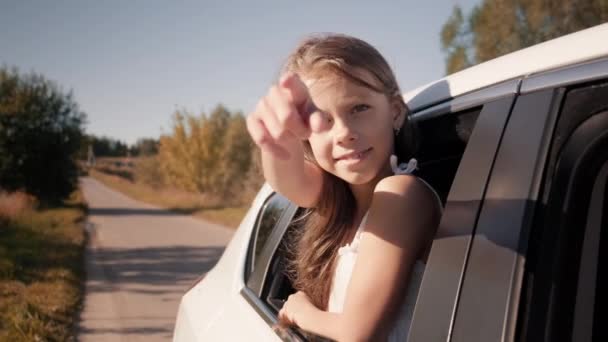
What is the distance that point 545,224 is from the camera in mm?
917

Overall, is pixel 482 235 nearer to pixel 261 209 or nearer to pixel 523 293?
pixel 523 293

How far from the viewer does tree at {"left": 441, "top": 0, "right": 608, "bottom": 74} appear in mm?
16562

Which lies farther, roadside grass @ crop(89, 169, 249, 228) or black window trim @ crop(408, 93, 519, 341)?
roadside grass @ crop(89, 169, 249, 228)

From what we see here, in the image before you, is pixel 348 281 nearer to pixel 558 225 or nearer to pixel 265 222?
pixel 558 225

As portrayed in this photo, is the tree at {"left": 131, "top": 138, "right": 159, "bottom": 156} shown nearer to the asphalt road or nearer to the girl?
the asphalt road

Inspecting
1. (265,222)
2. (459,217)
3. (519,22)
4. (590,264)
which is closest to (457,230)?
(459,217)

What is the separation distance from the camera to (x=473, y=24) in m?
19.5

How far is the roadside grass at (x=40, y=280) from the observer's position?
18.1ft

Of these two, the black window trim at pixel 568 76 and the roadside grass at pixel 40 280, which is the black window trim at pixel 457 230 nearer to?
the black window trim at pixel 568 76

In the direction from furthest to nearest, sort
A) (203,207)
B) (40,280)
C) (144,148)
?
(144,148) < (203,207) < (40,280)

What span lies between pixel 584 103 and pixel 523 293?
0.35 metres

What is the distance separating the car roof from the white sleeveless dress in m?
0.27

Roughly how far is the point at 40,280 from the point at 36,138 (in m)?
18.4

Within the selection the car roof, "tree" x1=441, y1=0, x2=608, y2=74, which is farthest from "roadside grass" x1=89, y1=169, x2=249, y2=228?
the car roof
